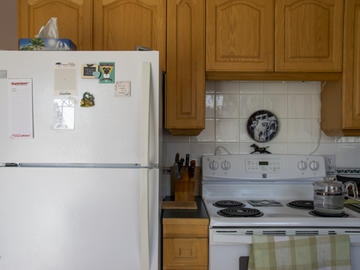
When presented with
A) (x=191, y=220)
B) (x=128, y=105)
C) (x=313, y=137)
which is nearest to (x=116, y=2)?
(x=128, y=105)

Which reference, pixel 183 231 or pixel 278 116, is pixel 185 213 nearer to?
pixel 183 231

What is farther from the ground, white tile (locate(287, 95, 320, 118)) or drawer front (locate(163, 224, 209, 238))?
white tile (locate(287, 95, 320, 118))

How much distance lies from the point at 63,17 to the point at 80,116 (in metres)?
0.81

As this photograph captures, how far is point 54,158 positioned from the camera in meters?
1.34

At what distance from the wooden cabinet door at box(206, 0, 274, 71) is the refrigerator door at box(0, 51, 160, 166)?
0.62 meters

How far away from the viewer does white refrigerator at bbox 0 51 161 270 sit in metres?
1.34

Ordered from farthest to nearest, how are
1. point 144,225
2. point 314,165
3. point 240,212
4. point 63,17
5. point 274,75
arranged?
point 314,165, point 274,75, point 63,17, point 240,212, point 144,225

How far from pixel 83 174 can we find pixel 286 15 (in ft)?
4.97

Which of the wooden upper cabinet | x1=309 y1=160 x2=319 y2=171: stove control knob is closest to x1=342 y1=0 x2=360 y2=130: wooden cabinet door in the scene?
the wooden upper cabinet

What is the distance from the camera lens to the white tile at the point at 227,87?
216cm

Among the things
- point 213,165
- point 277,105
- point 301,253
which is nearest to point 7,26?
point 213,165

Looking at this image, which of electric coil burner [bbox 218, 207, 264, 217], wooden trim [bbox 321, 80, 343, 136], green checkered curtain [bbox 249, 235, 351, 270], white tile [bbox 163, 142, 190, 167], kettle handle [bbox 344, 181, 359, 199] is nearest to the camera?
green checkered curtain [bbox 249, 235, 351, 270]

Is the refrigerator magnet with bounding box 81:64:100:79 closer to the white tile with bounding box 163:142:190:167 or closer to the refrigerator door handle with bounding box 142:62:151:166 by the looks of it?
the refrigerator door handle with bounding box 142:62:151:166

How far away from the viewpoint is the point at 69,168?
134 cm
